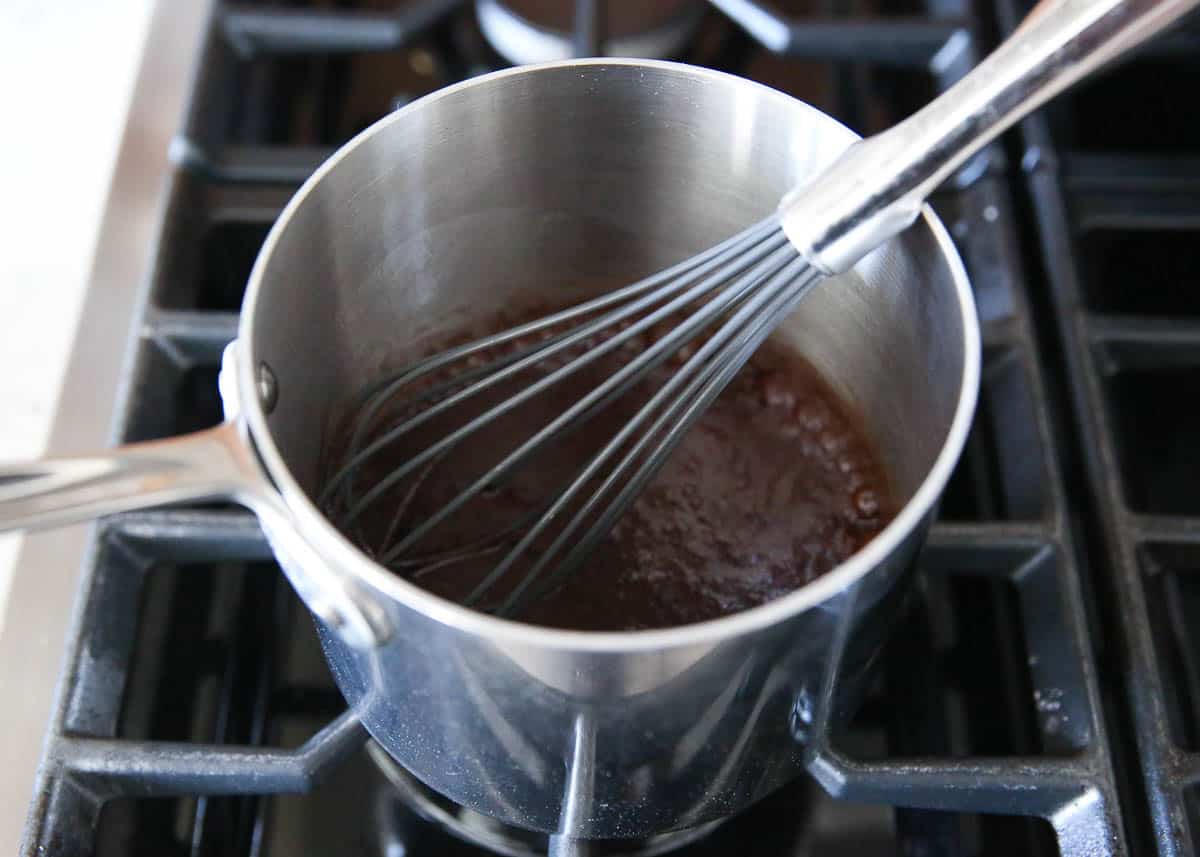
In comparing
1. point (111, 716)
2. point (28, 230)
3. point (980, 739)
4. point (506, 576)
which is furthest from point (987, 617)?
point (28, 230)

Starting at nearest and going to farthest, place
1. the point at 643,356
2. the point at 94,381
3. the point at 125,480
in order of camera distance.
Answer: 1. the point at 125,480
2. the point at 643,356
3. the point at 94,381

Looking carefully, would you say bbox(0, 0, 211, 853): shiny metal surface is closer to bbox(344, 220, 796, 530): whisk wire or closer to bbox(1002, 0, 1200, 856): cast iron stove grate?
bbox(344, 220, 796, 530): whisk wire

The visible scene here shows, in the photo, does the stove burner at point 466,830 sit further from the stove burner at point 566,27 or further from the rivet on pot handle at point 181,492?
the stove burner at point 566,27

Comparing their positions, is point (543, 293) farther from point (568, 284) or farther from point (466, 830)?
point (466, 830)

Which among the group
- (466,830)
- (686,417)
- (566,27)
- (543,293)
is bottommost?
(466,830)

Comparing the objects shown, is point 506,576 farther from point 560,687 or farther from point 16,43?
point 16,43

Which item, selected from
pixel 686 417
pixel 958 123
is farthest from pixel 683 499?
pixel 958 123

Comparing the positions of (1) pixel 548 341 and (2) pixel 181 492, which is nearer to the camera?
(2) pixel 181 492

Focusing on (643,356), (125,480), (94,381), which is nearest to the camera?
(125,480)
